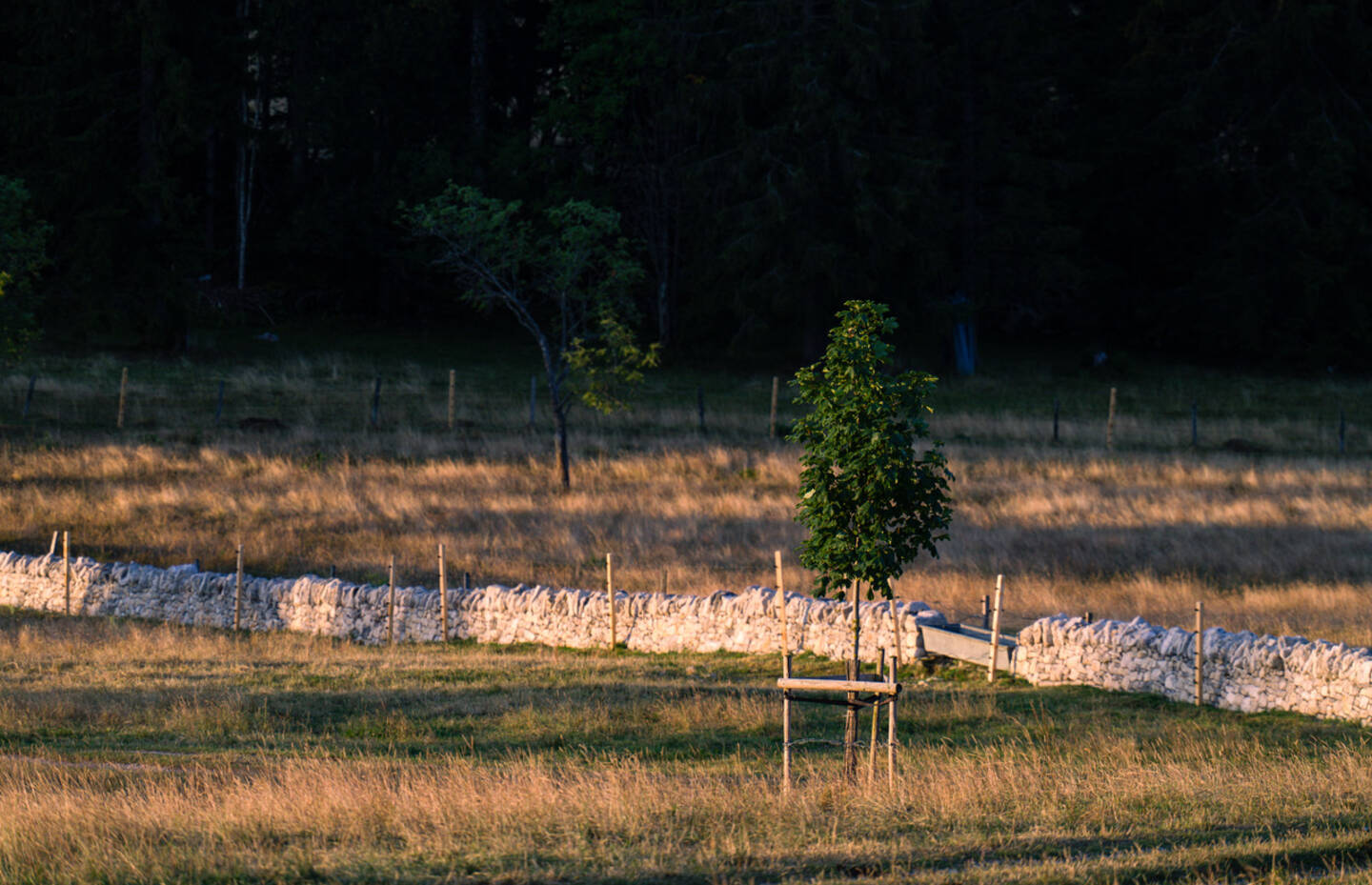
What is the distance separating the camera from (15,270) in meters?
36.2

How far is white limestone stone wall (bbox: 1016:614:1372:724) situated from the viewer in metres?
15.6

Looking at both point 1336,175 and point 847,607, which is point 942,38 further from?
point 847,607

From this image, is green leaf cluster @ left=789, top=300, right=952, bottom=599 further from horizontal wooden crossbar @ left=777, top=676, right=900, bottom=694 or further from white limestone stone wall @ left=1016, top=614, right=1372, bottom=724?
white limestone stone wall @ left=1016, top=614, right=1372, bottom=724

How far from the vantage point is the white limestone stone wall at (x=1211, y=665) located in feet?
51.1

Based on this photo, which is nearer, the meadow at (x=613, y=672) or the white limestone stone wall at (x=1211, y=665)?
the meadow at (x=613, y=672)

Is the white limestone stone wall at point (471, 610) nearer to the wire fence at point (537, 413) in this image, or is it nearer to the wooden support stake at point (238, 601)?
the wooden support stake at point (238, 601)

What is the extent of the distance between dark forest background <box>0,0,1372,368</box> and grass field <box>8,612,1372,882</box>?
37.2 m

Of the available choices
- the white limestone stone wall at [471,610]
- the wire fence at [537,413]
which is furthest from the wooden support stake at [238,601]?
the wire fence at [537,413]

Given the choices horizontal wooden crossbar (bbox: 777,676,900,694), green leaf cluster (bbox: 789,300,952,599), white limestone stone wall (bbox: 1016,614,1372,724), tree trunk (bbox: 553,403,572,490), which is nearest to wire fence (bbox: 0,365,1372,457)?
tree trunk (bbox: 553,403,572,490)

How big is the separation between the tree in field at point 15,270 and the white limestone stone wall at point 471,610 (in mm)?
10533

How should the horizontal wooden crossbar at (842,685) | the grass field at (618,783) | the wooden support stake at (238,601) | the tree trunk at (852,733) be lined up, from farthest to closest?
1. the wooden support stake at (238,601)
2. the tree trunk at (852,733)
3. the horizontal wooden crossbar at (842,685)
4. the grass field at (618,783)

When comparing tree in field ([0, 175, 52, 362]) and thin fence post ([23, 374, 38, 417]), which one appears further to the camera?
thin fence post ([23, 374, 38, 417])

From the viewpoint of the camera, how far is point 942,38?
59438 mm

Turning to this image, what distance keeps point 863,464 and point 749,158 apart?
43.5 metres
